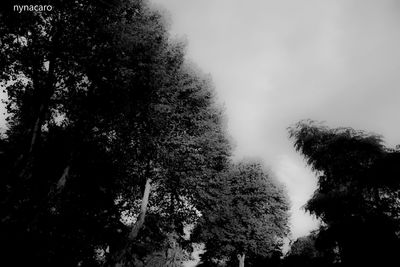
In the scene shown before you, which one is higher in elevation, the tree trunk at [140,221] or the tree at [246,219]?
the tree at [246,219]

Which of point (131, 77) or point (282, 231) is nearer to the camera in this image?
point (131, 77)

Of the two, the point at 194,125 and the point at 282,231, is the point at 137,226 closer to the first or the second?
the point at 194,125

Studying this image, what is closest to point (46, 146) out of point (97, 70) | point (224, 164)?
point (97, 70)

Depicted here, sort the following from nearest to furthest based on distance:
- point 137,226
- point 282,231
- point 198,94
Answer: point 137,226, point 198,94, point 282,231

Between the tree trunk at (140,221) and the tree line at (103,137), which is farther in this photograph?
the tree trunk at (140,221)

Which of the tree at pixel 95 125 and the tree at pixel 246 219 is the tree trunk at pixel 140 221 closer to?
the tree at pixel 95 125

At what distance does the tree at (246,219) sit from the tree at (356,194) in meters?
8.47

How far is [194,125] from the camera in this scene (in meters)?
20.5

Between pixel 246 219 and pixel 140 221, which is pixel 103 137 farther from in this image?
pixel 246 219

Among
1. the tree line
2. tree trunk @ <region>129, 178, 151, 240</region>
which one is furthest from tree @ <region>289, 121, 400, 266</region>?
tree trunk @ <region>129, 178, 151, 240</region>

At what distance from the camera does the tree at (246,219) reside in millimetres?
26891

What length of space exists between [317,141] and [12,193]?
53.5 ft

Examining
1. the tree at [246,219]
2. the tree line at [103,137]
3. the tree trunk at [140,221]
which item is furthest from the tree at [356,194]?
the tree trunk at [140,221]

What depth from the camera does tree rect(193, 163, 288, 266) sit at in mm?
26891
